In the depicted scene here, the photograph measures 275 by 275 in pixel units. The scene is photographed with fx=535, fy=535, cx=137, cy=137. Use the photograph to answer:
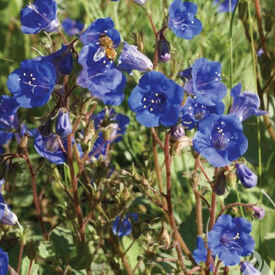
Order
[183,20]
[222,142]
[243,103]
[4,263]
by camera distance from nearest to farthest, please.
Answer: [4,263] < [222,142] < [243,103] < [183,20]

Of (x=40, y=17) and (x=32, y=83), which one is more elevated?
(x=40, y=17)

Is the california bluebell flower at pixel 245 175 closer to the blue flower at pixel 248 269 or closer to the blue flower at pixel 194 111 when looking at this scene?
the blue flower at pixel 194 111

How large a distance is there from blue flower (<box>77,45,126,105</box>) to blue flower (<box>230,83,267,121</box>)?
1.38 feet

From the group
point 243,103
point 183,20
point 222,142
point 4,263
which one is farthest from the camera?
point 183,20

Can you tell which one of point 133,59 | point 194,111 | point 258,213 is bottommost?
point 258,213

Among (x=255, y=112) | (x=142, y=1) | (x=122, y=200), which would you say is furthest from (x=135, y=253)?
(x=142, y=1)

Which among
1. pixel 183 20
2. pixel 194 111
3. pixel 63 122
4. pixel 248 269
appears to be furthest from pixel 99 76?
pixel 248 269

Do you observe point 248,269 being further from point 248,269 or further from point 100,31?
point 100,31

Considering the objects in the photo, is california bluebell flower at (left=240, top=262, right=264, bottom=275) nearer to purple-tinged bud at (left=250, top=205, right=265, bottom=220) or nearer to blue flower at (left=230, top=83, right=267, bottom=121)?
purple-tinged bud at (left=250, top=205, right=265, bottom=220)

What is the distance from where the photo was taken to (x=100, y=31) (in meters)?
1.96

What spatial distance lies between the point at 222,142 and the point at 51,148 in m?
0.61

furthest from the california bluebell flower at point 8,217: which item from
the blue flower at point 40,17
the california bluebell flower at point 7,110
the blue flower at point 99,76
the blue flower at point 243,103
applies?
the blue flower at point 243,103

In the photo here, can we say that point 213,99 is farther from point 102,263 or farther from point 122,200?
point 102,263

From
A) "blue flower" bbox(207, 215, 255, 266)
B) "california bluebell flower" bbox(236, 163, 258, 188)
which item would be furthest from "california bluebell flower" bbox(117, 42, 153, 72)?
"blue flower" bbox(207, 215, 255, 266)
